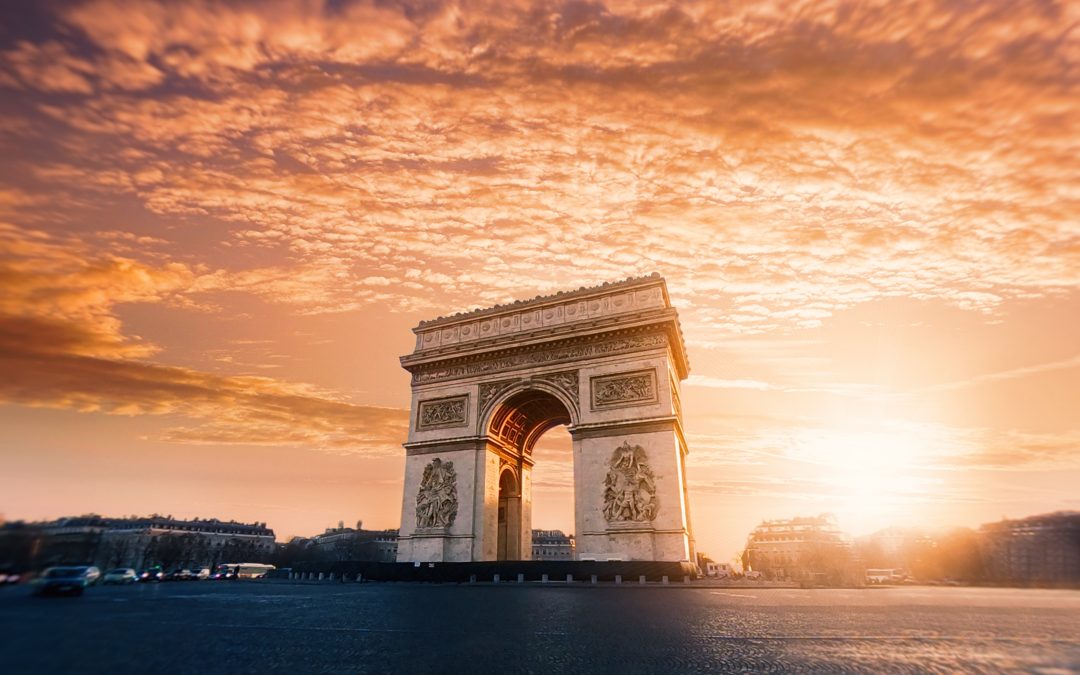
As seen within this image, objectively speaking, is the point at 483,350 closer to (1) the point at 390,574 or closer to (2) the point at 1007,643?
(1) the point at 390,574

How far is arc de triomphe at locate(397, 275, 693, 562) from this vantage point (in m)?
20.7

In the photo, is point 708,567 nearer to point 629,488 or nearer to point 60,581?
point 629,488

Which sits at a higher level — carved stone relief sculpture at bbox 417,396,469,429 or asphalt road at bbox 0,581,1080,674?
carved stone relief sculpture at bbox 417,396,469,429

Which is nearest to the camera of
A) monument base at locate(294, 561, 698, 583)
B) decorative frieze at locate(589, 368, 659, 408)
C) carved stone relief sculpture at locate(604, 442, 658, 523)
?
monument base at locate(294, 561, 698, 583)

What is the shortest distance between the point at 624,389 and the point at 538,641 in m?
17.5

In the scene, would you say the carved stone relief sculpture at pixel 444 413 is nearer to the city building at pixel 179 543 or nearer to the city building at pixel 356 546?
the city building at pixel 179 543

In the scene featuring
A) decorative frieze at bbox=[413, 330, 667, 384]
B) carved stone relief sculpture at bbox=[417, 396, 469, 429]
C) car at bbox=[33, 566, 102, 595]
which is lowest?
car at bbox=[33, 566, 102, 595]

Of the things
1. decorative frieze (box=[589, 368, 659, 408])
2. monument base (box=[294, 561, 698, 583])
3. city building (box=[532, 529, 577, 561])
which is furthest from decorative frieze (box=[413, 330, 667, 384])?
city building (box=[532, 529, 577, 561])

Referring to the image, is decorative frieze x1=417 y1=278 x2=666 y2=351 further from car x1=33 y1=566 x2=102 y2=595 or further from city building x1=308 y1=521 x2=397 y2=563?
city building x1=308 y1=521 x2=397 y2=563

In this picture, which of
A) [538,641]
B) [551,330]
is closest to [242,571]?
[551,330]

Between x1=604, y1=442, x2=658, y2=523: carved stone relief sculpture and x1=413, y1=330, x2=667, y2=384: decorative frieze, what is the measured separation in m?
4.09

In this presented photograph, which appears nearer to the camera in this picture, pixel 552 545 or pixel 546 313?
pixel 546 313

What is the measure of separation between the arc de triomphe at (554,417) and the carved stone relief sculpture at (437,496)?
5 cm

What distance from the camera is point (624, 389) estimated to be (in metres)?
22.4
